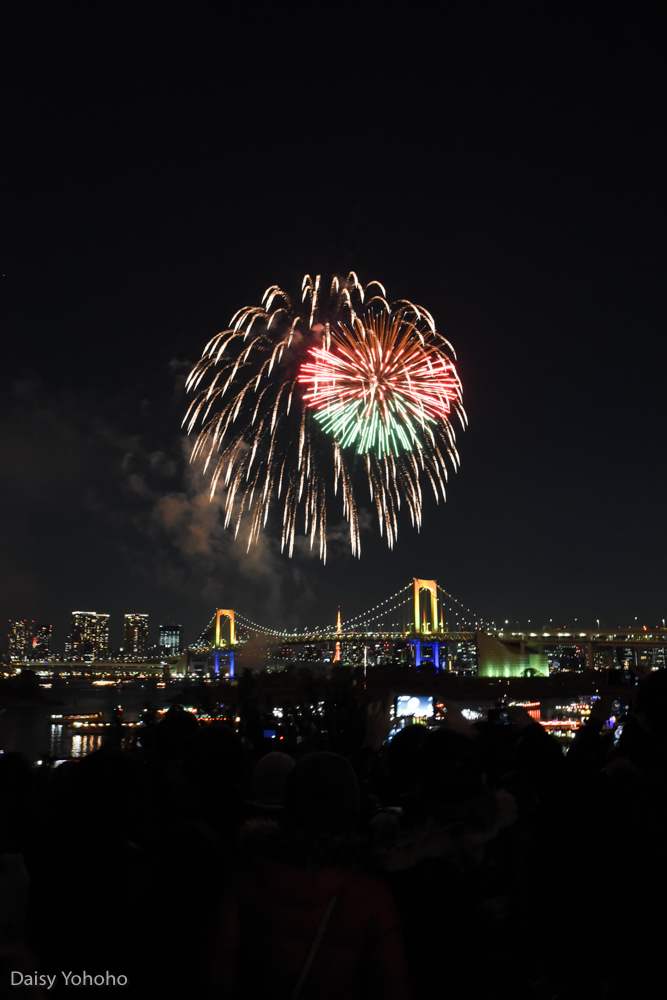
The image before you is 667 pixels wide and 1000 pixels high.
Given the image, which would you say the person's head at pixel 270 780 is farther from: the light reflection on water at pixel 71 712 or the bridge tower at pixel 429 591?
the bridge tower at pixel 429 591

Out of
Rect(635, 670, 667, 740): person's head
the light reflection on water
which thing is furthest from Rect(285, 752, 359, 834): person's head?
the light reflection on water

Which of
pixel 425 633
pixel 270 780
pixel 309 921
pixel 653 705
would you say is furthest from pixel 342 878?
pixel 425 633

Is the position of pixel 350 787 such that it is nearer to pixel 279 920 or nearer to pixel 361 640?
pixel 279 920

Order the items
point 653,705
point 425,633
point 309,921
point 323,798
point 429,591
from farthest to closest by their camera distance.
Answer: point 429,591, point 425,633, point 653,705, point 323,798, point 309,921

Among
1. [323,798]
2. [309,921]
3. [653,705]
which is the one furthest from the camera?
[653,705]

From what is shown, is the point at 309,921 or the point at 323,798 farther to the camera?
the point at 323,798

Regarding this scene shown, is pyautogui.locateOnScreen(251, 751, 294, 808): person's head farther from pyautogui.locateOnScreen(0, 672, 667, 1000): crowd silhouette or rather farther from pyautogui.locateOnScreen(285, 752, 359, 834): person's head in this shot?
pyautogui.locateOnScreen(285, 752, 359, 834): person's head

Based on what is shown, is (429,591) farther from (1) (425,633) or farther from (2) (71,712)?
(2) (71,712)
